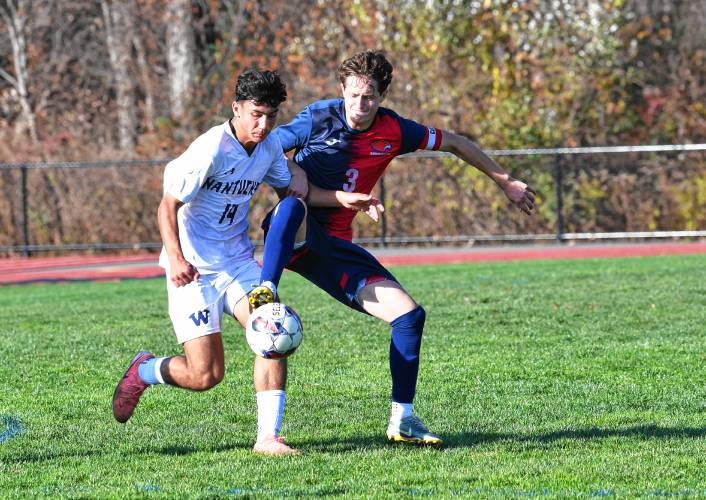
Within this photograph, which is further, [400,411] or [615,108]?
[615,108]

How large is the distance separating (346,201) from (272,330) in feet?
2.97

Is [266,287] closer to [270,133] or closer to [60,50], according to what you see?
[270,133]

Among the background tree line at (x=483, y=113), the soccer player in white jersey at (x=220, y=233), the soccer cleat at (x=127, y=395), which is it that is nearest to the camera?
the soccer player in white jersey at (x=220, y=233)

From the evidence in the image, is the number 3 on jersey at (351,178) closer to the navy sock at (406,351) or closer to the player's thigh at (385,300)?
the player's thigh at (385,300)

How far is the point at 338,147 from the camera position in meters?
6.44

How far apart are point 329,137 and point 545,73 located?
630 inches

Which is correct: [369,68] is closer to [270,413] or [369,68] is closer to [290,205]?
[290,205]

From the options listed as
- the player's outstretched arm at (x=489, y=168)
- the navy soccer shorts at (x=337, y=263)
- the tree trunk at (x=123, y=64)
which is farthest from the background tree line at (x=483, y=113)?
the navy soccer shorts at (x=337, y=263)

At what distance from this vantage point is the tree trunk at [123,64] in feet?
87.9

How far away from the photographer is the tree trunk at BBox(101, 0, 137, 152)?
26.8 metres

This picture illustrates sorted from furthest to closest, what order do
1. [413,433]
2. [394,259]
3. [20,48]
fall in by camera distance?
[20,48] → [394,259] → [413,433]

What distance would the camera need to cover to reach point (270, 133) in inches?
243

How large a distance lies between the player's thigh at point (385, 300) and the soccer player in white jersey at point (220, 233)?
0.42 metres

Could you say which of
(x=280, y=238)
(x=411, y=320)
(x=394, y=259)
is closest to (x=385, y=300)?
(x=411, y=320)
